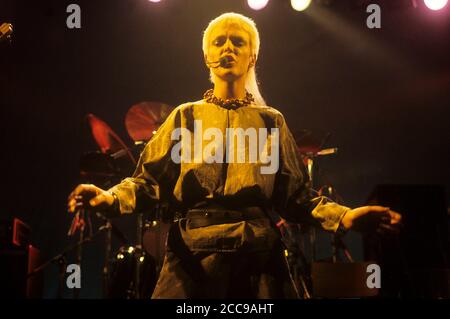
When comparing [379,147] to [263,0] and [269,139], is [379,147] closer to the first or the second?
[263,0]

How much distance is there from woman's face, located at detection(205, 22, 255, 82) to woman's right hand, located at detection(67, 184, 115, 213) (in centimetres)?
70

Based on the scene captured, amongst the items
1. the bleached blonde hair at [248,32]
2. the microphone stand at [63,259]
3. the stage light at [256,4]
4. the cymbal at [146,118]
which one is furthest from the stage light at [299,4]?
the bleached blonde hair at [248,32]

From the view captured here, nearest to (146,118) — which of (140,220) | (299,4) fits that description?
(140,220)

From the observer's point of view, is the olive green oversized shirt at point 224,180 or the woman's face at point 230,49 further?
the woman's face at point 230,49

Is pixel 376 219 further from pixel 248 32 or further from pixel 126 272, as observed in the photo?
pixel 126 272

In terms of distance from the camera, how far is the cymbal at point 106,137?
13.7 ft

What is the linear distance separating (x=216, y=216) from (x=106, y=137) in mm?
2740

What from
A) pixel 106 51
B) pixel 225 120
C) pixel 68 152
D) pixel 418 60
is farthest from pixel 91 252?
pixel 418 60

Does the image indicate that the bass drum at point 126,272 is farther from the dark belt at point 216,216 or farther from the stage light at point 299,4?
the stage light at point 299,4

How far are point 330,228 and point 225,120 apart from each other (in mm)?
529

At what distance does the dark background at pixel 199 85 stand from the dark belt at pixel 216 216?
11.0 feet

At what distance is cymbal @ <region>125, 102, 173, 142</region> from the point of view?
4156 mm

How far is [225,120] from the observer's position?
192 centimetres

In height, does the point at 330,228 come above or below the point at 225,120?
below
